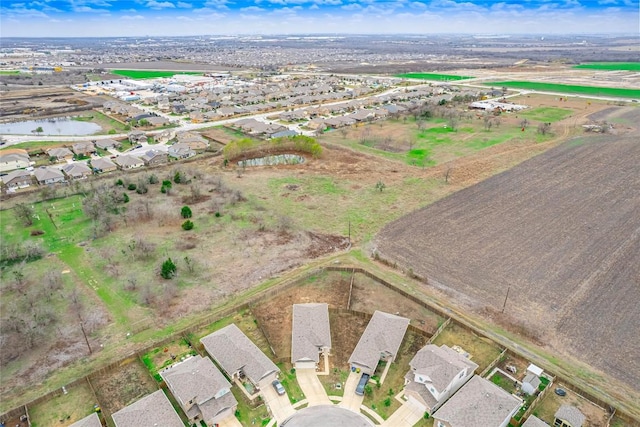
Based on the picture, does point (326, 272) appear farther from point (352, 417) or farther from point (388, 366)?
point (352, 417)

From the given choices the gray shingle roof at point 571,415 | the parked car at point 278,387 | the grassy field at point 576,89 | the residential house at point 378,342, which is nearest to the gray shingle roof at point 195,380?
the parked car at point 278,387

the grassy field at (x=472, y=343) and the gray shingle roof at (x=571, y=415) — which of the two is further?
the grassy field at (x=472, y=343)

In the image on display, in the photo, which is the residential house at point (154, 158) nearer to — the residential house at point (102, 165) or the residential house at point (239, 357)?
the residential house at point (102, 165)

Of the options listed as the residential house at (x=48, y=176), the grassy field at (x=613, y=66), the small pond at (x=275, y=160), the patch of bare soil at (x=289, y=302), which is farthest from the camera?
the grassy field at (x=613, y=66)

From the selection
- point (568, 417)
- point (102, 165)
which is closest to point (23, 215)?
point (102, 165)

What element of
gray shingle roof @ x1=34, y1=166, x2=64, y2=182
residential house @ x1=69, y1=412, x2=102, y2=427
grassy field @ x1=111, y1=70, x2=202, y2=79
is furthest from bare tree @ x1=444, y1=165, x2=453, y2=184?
grassy field @ x1=111, y1=70, x2=202, y2=79

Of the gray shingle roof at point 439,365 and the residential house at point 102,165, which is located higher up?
the residential house at point 102,165

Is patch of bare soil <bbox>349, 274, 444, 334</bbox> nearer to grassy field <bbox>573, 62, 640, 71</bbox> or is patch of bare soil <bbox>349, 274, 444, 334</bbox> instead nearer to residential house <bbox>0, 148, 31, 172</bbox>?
residential house <bbox>0, 148, 31, 172</bbox>

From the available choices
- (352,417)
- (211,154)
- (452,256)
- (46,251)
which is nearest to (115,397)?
(352,417)

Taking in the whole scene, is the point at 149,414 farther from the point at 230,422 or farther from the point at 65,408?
the point at 65,408
